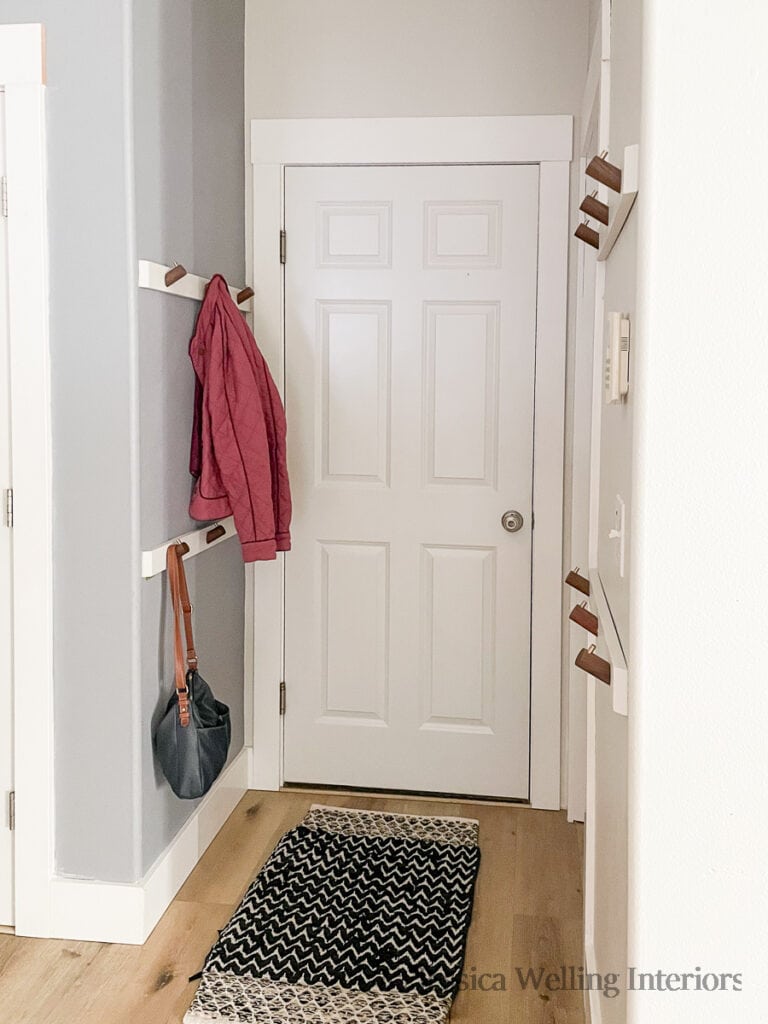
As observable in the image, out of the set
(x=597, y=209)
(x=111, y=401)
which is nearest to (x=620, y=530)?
(x=597, y=209)

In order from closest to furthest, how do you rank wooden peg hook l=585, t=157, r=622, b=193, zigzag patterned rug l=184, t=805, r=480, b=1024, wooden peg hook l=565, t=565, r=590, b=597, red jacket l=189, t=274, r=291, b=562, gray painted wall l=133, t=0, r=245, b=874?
1. wooden peg hook l=585, t=157, r=622, b=193
2. wooden peg hook l=565, t=565, r=590, b=597
3. zigzag patterned rug l=184, t=805, r=480, b=1024
4. gray painted wall l=133, t=0, r=245, b=874
5. red jacket l=189, t=274, r=291, b=562

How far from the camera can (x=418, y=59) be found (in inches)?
123

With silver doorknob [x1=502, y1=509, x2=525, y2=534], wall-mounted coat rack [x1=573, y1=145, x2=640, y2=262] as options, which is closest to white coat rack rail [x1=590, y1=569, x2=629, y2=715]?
wall-mounted coat rack [x1=573, y1=145, x2=640, y2=262]

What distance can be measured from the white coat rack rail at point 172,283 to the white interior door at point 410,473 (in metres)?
0.43

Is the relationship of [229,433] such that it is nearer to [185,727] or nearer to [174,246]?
[174,246]

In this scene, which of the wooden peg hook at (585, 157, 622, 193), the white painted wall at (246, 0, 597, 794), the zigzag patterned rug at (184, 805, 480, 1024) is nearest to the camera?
the wooden peg hook at (585, 157, 622, 193)

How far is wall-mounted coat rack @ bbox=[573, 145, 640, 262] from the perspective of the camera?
141 cm

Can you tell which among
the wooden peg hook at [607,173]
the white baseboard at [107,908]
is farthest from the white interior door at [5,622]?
the wooden peg hook at [607,173]

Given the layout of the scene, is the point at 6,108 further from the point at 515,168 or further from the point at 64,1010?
the point at 64,1010

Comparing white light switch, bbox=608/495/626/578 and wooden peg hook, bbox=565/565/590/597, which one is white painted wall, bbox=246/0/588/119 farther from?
white light switch, bbox=608/495/626/578

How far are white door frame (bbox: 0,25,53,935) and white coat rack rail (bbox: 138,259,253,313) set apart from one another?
217mm

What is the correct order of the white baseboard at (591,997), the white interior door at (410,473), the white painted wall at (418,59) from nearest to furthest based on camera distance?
the white baseboard at (591,997)
the white painted wall at (418,59)
the white interior door at (410,473)

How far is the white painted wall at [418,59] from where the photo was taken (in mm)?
3078

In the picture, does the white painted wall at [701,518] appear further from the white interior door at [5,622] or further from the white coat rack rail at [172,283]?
the white interior door at [5,622]
